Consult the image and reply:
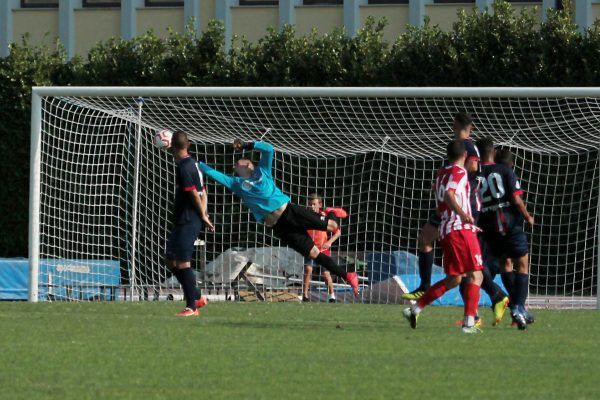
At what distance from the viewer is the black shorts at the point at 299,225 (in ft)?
Answer: 55.0

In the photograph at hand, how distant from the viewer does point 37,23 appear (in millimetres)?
38094

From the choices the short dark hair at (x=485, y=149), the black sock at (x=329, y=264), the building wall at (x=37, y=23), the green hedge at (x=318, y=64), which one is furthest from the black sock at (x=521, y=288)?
the building wall at (x=37, y=23)

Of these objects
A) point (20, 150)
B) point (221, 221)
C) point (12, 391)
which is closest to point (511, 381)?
point (12, 391)

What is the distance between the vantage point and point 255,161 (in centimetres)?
2398

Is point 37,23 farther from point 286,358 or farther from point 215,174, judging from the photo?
point 286,358

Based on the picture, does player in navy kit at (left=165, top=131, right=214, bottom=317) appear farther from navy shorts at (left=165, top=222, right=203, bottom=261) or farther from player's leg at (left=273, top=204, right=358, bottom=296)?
player's leg at (left=273, top=204, right=358, bottom=296)

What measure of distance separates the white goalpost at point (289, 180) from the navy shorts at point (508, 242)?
17.5 ft

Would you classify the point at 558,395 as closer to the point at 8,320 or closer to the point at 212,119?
the point at 8,320

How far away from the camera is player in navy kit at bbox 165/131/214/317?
573 inches

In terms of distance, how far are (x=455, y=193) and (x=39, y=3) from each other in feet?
91.6

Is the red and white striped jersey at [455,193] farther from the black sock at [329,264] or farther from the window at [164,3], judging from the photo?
the window at [164,3]

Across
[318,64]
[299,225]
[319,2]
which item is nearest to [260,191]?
[299,225]

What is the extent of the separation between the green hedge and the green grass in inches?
455

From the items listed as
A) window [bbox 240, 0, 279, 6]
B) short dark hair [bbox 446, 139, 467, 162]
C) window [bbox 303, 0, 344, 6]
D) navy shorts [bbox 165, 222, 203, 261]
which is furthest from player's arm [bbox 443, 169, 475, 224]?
window [bbox 240, 0, 279, 6]
